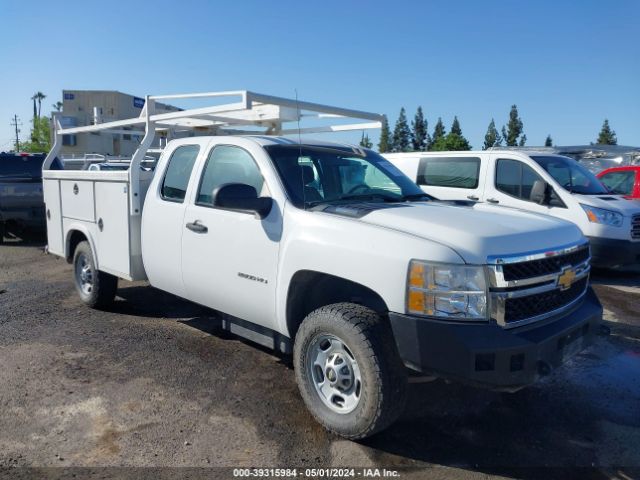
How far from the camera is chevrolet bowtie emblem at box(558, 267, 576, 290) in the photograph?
11.2 feet

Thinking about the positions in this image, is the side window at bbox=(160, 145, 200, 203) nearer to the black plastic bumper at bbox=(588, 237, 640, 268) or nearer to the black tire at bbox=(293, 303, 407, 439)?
the black tire at bbox=(293, 303, 407, 439)

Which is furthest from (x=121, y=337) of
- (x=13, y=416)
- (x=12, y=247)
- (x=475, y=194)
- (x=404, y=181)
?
(x=12, y=247)

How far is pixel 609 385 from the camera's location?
4.32 meters

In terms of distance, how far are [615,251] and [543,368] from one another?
216 inches

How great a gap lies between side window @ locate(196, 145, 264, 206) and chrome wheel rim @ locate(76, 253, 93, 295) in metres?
2.41

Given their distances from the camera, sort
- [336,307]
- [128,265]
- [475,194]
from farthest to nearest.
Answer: [475,194] → [128,265] → [336,307]

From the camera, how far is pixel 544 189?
770 centimetres

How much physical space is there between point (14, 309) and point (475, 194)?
267 inches

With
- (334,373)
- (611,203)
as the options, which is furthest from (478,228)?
(611,203)

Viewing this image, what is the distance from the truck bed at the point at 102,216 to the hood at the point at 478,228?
2.79 meters

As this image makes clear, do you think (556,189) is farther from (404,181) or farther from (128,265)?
(128,265)

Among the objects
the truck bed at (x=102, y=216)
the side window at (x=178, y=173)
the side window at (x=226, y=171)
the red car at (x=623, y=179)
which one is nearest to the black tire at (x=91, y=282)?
the truck bed at (x=102, y=216)

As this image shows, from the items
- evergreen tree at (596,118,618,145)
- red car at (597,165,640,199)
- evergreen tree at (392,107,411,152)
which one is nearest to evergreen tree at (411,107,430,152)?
evergreen tree at (392,107,411,152)

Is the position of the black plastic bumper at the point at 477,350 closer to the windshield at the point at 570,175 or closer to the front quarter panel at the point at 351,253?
the front quarter panel at the point at 351,253
